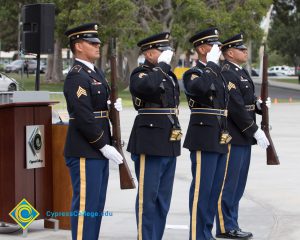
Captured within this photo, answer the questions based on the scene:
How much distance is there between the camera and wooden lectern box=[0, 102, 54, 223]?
24.8 ft

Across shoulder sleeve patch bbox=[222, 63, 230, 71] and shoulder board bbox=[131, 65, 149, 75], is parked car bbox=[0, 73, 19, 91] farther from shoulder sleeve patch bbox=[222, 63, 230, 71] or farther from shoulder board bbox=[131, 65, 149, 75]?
shoulder board bbox=[131, 65, 149, 75]

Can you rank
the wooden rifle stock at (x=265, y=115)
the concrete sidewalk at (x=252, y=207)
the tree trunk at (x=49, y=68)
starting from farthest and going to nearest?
the tree trunk at (x=49, y=68)
the wooden rifle stock at (x=265, y=115)
the concrete sidewalk at (x=252, y=207)

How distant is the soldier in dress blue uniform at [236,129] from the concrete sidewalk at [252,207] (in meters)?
0.32

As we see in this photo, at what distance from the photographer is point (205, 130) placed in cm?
730

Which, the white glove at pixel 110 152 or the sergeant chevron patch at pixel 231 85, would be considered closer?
the white glove at pixel 110 152

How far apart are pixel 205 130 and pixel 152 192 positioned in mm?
830

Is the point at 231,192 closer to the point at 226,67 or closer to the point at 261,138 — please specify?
the point at 261,138

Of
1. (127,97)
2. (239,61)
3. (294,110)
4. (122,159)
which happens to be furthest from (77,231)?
(127,97)

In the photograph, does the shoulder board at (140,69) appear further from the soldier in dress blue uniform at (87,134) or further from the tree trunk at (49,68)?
the tree trunk at (49,68)

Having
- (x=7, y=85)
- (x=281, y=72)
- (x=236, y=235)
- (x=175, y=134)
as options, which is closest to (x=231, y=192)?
(x=236, y=235)

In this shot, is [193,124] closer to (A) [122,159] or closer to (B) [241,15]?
(A) [122,159]

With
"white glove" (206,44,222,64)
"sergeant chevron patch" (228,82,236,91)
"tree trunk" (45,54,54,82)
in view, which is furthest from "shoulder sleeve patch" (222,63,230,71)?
"tree trunk" (45,54,54,82)

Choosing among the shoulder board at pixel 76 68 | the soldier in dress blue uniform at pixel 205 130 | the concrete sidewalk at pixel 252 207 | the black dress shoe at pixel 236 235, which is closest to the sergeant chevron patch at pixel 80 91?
the shoulder board at pixel 76 68

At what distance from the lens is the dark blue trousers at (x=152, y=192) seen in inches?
268
